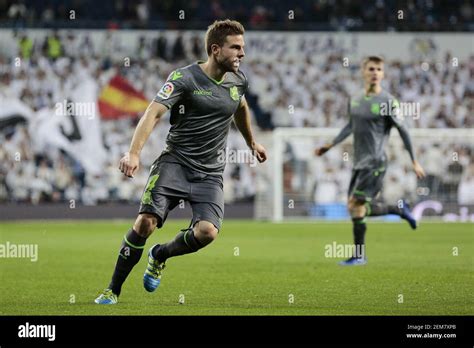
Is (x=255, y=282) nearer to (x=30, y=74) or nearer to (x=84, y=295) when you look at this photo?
(x=84, y=295)

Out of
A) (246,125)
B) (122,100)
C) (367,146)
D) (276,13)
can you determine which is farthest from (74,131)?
(246,125)

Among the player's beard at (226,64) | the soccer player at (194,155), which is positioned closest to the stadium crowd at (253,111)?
the soccer player at (194,155)

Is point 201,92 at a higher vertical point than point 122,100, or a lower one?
higher

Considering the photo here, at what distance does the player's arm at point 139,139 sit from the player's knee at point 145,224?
28.1 inches

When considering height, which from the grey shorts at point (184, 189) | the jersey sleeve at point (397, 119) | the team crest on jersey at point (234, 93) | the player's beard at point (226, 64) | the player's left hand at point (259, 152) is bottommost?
the grey shorts at point (184, 189)

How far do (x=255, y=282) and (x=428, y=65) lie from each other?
20.5 metres

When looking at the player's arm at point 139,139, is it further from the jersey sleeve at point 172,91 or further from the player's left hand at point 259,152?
the player's left hand at point 259,152

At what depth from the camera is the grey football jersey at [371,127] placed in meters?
14.3

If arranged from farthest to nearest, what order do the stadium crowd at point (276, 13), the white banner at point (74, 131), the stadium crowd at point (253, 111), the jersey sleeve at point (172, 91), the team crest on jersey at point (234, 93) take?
the stadium crowd at point (276, 13) → the white banner at point (74, 131) → the stadium crowd at point (253, 111) → the team crest on jersey at point (234, 93) → the jersey sleeve at point (172, 91)

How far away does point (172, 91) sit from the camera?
9.32 metres

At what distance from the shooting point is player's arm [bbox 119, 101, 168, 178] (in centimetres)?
859

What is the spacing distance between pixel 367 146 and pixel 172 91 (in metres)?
5.66

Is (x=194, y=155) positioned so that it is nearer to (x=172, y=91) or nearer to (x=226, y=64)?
(x=172, y=91)

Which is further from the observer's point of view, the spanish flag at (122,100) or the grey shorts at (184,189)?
the spanish flag at (122,100)
